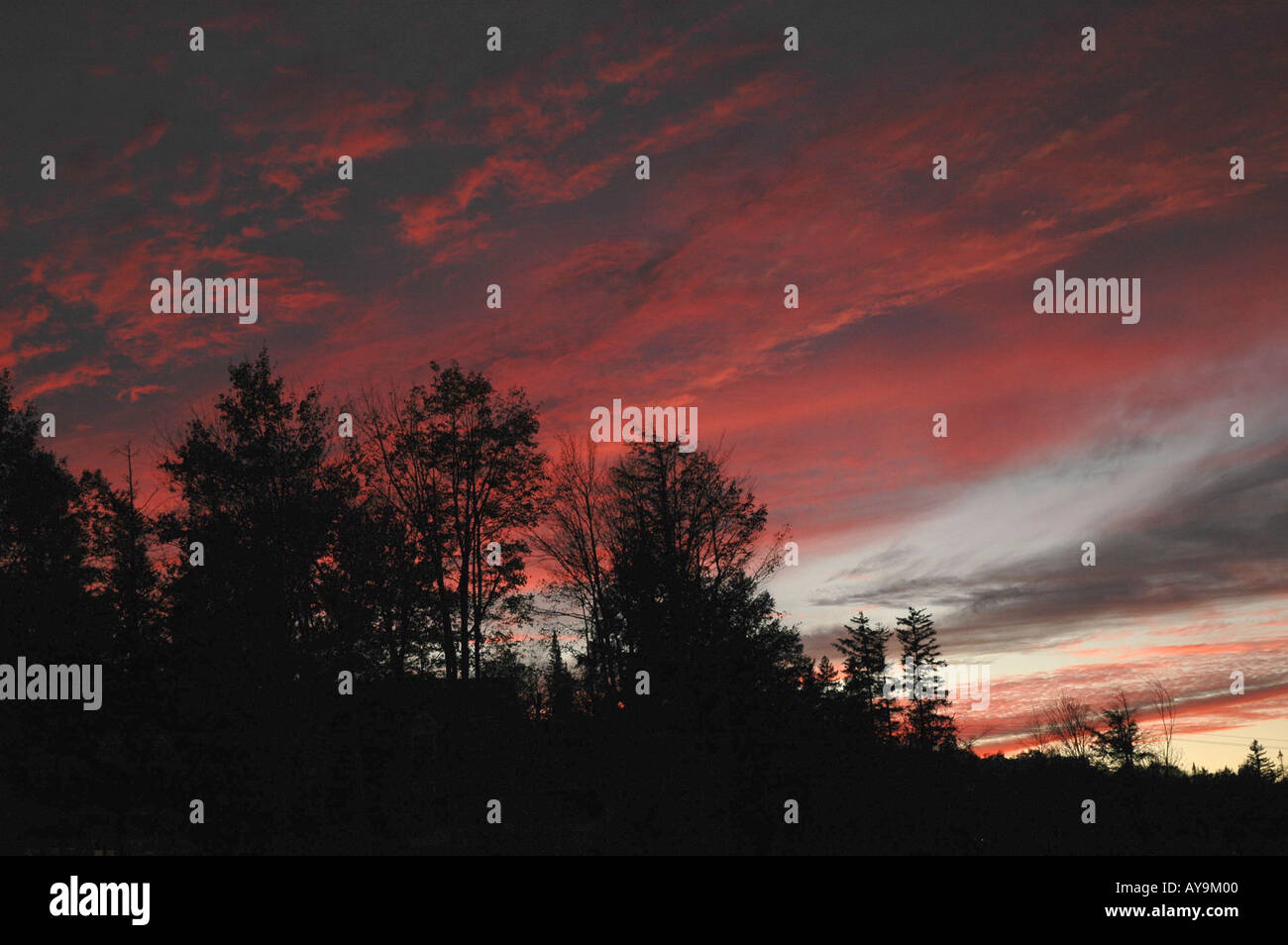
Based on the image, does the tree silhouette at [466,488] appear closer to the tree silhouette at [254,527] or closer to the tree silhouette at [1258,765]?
the tree silhouette at [254,527]

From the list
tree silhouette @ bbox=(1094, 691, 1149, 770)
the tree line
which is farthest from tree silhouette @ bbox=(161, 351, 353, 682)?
tree silhouette @ bbox=(1094, 691, 1149, 770)

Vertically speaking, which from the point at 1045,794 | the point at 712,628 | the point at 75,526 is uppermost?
the point at 75,526

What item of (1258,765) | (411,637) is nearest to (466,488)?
(411,637)

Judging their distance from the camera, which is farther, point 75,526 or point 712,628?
point 75,526

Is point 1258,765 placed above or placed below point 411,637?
below

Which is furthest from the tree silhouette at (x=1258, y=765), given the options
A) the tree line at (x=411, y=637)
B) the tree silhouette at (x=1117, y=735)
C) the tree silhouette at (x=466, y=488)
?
the tree silhouette at (x=466, y=488)

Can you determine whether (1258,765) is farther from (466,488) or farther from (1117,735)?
(466,488)

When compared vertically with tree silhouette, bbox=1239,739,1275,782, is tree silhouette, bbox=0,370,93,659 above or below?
above

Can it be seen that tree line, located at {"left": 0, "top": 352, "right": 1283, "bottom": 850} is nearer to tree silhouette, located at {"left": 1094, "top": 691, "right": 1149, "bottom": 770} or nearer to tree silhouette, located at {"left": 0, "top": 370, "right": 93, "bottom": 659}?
tree silhouette, located at {"left": 0, "top": 370, "right": 93, "bottom": 659}

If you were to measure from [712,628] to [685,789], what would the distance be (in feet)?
15.0

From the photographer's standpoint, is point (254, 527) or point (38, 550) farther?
point (38, 550)
